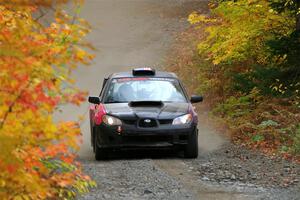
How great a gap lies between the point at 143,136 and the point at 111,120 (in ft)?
2.28

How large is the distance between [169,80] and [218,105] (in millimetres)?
5584

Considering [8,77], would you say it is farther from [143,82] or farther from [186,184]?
[143,82]

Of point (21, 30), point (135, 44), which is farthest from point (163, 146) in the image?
point (135, 44)

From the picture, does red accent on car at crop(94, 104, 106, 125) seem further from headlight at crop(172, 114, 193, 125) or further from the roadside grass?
the roadside grass

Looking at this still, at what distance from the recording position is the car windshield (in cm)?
1350

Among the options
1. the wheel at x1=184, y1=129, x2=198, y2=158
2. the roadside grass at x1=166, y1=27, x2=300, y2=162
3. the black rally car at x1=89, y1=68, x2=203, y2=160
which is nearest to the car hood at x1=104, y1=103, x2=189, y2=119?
the black rally car at x1=89, y1=68, x2=203, y2=160

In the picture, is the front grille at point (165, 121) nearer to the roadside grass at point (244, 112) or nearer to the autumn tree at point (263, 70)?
the roadside grass at point (244, 112)

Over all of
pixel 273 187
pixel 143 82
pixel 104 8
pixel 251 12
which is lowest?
pixel 273 187

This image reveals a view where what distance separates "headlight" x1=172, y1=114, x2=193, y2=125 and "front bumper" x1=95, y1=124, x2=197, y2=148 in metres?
0.10

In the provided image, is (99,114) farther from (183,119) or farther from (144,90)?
(183,119)

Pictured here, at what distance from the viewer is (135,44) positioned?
108 ft

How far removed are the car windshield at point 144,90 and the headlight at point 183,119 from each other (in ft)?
2.88

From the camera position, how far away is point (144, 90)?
13.7m

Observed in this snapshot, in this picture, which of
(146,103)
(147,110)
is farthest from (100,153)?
(146,103)
